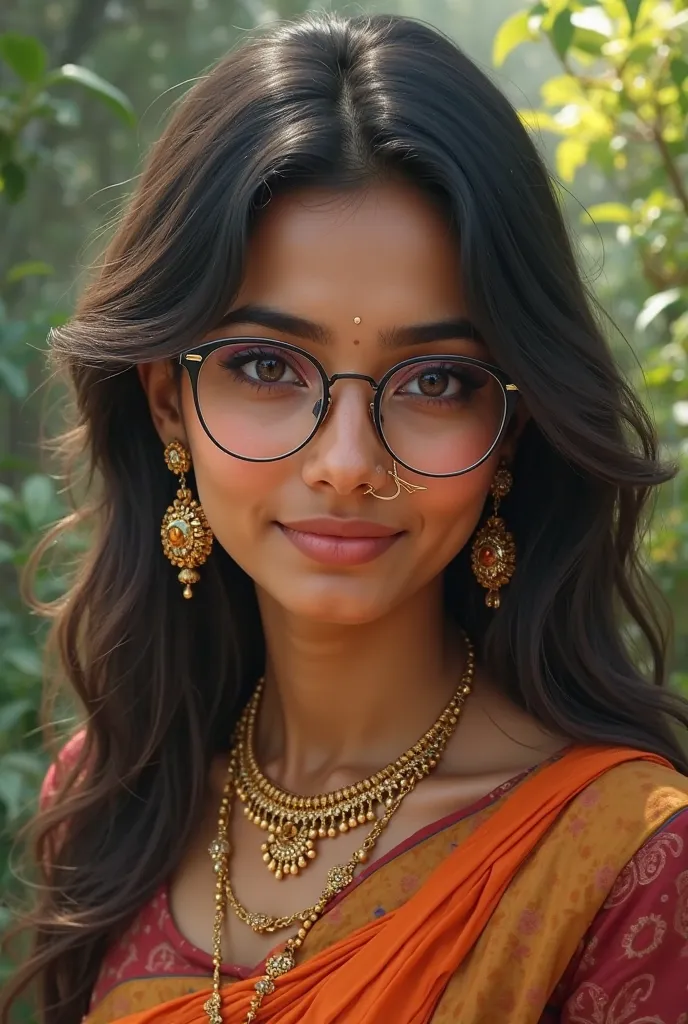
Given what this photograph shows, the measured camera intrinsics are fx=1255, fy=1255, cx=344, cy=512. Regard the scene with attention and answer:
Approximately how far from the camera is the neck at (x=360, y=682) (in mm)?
1599

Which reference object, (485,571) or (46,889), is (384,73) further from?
(46,889)

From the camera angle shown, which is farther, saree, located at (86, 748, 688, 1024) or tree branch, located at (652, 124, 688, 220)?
tree branch, located at (652, 124, 688, 220)

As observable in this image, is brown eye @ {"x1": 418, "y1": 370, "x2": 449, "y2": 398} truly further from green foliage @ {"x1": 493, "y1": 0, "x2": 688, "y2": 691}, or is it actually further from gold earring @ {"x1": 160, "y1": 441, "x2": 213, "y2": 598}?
green foliage @ {"x1": 493, "y1": 0, "x2": 688, "y2": 691}

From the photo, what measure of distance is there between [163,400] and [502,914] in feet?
2.43

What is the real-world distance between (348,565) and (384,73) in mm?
548

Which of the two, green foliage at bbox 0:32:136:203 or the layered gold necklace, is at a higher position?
green foliage at bbox 0:32:136:203

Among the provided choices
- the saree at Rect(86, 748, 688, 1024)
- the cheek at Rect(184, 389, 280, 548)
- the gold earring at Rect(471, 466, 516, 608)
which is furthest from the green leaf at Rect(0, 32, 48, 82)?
the saree at Rect(86, 748, 688, 1024)

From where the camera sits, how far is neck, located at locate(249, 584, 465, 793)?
62.9 inches

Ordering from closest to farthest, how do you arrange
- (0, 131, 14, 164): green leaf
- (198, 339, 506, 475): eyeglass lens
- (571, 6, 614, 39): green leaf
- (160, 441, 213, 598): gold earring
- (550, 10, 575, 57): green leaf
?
(198, 339, 506, 475): eyeglass lens → (160, 441, 213, 598): gold earring → (550, 10, 575, 57): green leaf → (571, 6, 614, 39): green leaf → (0, 131, 14, 164): green leaf

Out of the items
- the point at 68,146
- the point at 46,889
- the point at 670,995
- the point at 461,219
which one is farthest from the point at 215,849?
the point at 68,146

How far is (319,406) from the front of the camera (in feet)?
4.37

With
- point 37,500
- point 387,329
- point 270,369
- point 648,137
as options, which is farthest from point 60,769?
point 648,137

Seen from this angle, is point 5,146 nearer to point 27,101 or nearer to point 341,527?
point 27,101

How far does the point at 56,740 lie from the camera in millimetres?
1959
